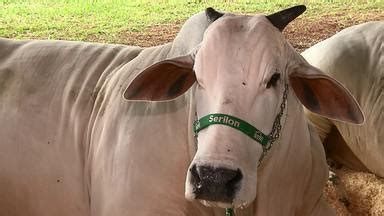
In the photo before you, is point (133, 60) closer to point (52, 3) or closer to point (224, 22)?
point (224, 22)

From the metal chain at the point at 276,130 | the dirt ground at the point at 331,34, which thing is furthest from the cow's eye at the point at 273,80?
the dirt ground at the point at 331,34

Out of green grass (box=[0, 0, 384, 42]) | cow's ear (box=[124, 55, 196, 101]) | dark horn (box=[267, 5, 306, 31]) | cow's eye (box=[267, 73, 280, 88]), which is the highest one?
dark horn (box=[267, 5, 306, 31])

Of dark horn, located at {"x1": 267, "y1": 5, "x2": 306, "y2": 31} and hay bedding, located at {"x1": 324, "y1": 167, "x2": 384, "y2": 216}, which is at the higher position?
dark horn, located at {"x1": 267, "y1": 5, "x2": 306, "y2": 31}

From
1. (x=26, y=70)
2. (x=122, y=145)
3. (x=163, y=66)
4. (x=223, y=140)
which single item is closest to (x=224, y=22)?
(x=163, y=66)

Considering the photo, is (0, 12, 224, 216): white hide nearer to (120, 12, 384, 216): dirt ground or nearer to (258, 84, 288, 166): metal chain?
(258, 84, 288, 166): metal chain

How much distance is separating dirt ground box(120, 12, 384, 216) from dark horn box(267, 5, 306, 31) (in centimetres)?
172

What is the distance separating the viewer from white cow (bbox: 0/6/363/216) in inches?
104

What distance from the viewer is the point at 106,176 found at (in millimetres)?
3189

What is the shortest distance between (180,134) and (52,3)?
7301 millimetres

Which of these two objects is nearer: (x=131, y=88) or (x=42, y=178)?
(x=131, y=88)

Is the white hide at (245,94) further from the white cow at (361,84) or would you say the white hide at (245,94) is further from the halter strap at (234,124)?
the white cow at (361,84)

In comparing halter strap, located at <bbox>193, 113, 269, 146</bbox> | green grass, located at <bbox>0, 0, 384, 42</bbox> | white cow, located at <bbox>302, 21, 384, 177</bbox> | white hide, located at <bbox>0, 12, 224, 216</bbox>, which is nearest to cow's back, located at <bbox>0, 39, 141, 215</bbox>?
white hide, located at <bbox>0, 12, 224, 216</bbox>

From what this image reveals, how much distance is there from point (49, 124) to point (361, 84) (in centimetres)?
205

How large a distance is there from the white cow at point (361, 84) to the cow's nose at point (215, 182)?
2322 mm
